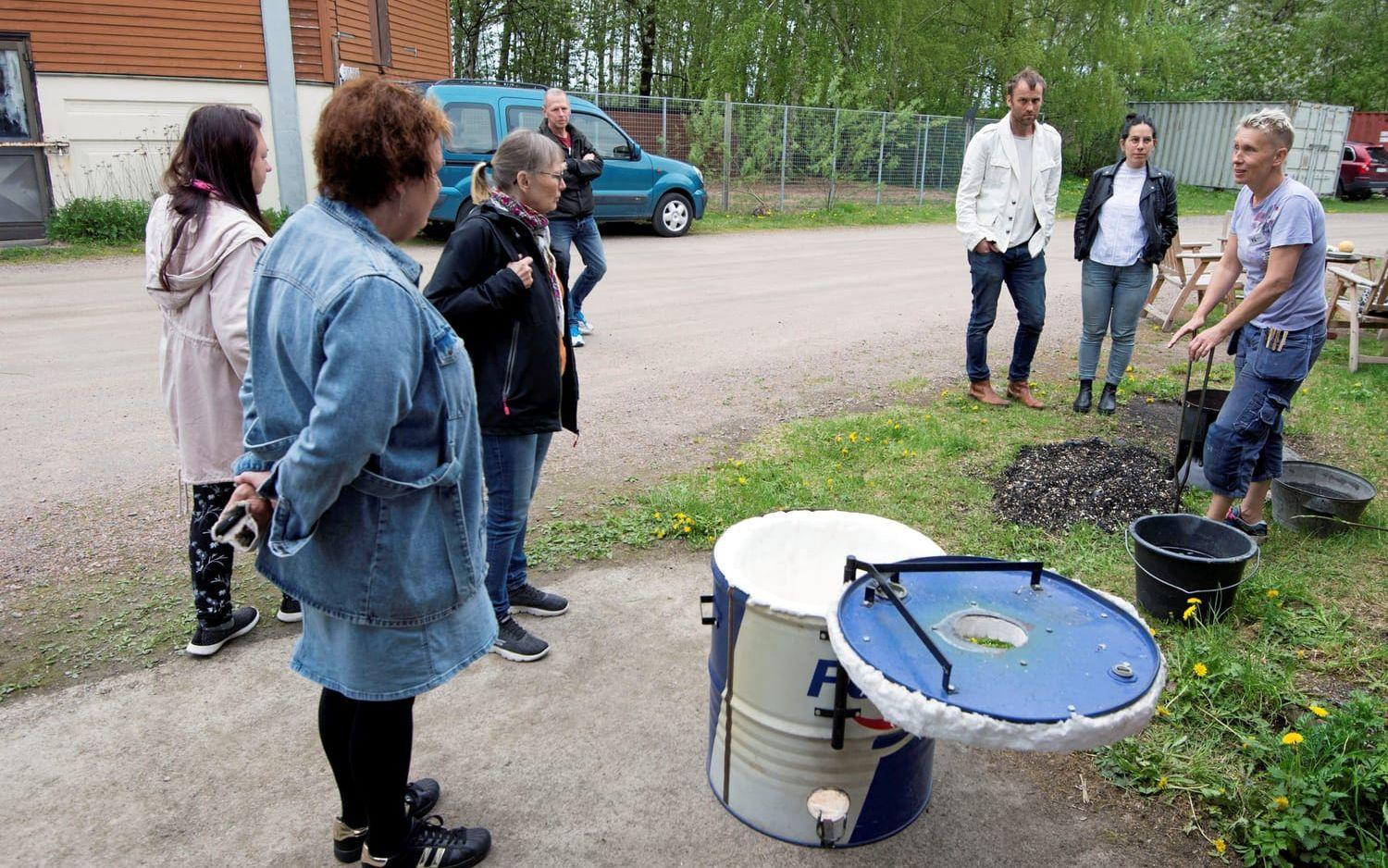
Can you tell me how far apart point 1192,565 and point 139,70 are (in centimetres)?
1485

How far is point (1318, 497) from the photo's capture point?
172 inches

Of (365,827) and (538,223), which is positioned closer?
(365,827)

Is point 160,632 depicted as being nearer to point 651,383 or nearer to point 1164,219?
point 651,383

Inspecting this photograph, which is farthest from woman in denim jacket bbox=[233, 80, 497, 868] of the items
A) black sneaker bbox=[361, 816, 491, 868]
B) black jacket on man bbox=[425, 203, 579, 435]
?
black jacket on man bbox=[425, 203, 579, 435]

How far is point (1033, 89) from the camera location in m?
5.78

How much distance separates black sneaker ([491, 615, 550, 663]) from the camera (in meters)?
3.41

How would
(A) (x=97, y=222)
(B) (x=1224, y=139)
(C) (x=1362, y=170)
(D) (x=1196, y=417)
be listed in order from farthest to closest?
→ (B) (x=1224, y=139) < (C) (x=1362, y=170) < (A) (x=97, y=222) < (D) (x=1196, y=417)

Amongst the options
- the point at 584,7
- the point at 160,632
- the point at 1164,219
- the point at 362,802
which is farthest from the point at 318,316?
the point at 584,7

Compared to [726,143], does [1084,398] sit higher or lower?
lower

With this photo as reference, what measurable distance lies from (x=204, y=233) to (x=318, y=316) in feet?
4.97

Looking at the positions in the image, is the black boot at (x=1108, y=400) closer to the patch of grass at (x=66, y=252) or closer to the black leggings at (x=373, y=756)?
the black leggings at (x=373, y=756)

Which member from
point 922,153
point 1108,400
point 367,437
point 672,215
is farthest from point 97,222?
point 922,153

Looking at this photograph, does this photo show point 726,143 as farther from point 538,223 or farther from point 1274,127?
point 538,223

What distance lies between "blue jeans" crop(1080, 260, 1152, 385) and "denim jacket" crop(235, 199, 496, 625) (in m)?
5.18
